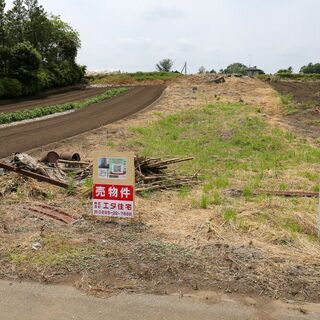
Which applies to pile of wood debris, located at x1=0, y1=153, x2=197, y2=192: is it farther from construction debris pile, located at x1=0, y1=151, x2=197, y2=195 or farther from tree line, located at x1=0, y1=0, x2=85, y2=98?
tree line, located at x1=0, y1=0, x2=85, y2=98

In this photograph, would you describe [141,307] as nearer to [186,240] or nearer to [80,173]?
[186,240]

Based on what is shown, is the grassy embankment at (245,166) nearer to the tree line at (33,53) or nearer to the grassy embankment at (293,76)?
the tree line at (33,53)

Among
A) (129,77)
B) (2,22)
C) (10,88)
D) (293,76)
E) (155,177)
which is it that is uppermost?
(2,22)

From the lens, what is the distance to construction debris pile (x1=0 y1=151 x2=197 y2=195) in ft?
29.6

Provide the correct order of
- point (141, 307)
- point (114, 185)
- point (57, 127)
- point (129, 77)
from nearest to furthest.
A: 1. point (141, 307)
2. point (114, 185)
3. point (57, 127)
4. point (129, 77)

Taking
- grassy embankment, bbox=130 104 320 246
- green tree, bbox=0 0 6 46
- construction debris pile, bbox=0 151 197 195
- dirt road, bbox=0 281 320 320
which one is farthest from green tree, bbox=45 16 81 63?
dirt road, bbox=0 281 320 320

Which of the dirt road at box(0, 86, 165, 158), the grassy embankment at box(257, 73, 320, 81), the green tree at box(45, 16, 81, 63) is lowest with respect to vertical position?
the dirt road at box(0, 86, 165, 158)

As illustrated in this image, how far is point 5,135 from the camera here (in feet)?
63.1

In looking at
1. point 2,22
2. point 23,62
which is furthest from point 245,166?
point 2,22

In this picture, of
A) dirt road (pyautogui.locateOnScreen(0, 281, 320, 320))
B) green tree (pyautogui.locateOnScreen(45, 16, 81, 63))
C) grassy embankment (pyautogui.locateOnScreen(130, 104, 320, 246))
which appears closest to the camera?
dirt road (pyautogui.locateOnScreen(0, 281, 320, 320))

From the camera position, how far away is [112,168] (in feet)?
22.3

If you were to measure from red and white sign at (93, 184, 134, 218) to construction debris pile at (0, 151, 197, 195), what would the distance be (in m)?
1.92

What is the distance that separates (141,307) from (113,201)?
8.20 ft

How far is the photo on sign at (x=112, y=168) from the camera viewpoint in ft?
22.1
